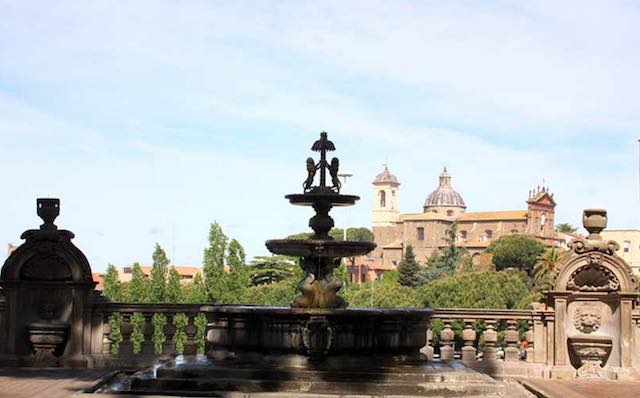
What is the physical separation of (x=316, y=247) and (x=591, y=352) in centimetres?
417

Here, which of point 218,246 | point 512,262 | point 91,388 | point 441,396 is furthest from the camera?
point 512,262

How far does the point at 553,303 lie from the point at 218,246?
2157 inches

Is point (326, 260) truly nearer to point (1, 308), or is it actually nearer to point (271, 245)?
point (271, 245)

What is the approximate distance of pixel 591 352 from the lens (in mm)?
14867

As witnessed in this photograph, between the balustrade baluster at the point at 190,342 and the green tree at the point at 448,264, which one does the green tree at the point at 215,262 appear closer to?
the balustrade baluster at the point at 190,342

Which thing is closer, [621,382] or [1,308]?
[621,382]

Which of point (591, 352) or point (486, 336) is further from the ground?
point (486, 336)

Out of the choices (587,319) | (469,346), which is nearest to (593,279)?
(587,319)

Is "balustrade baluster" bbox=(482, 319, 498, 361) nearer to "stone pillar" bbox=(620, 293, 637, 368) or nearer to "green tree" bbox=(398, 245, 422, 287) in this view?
"stone pillar" bbox=(620, 293, 637, 368)

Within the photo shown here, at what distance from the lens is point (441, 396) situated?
1134 centimetres

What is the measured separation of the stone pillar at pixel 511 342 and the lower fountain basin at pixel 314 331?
2.38m

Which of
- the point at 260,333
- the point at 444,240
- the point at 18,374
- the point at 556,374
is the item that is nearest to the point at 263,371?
the point at 260,333

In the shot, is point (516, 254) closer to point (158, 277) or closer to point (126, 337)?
point (158, 277)

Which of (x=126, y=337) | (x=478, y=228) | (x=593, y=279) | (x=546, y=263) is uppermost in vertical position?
(x=478, y=228)
